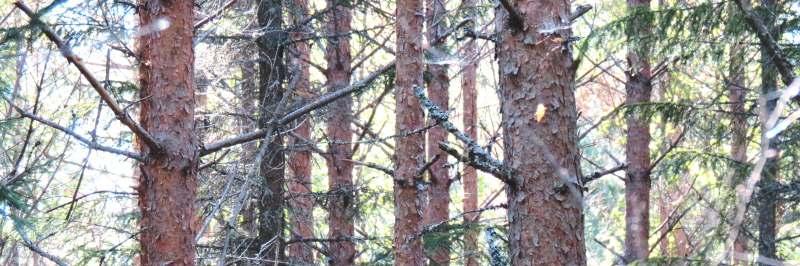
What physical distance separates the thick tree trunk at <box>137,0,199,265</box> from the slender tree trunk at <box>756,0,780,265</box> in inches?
154

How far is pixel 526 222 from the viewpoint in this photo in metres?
3.44

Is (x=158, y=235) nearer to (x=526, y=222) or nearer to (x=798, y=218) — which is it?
(x=526, y=222)

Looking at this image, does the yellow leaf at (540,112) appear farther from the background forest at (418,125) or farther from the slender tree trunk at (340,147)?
the slender tree trunk at (340,147)

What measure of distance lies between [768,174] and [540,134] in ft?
12.0

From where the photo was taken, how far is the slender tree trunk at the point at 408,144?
650 centimetres

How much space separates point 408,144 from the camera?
6.49m

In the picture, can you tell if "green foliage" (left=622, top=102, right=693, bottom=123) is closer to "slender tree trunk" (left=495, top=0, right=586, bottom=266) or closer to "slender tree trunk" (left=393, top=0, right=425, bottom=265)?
"slender tree trunk" (left=393, top=0, right=425, bottom=265)

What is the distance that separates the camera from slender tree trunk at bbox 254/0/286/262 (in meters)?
8.02

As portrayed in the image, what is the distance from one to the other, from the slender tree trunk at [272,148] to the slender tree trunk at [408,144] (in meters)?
1.79

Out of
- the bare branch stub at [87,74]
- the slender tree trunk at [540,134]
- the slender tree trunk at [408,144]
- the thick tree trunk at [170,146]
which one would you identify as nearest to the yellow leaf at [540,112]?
the slender tree trunk at [540,134]

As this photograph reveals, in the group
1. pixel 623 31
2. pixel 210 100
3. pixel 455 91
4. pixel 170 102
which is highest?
pixel 455 91

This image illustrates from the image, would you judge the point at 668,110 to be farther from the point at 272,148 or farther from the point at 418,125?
the point at 272,148

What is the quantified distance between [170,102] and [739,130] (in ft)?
15.2

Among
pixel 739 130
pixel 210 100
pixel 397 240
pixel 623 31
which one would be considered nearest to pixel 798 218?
pixel 739 130
